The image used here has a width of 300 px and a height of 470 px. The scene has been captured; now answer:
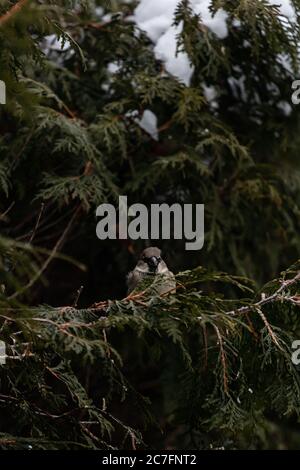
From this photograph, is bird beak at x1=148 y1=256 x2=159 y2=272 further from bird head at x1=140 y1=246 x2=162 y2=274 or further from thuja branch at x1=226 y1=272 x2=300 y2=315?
thuja branch at x1=226 y1=272 x2=300 y2=315

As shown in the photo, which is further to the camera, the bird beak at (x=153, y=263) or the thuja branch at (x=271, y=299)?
the bird beak at (x=153, y=263)

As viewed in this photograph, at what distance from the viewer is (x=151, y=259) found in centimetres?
364

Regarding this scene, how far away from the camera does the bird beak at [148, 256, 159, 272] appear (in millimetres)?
3613

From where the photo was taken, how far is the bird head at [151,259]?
143 inches

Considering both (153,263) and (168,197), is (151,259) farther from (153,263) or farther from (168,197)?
(168,197)

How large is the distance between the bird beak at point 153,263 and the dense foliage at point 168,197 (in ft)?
0.63

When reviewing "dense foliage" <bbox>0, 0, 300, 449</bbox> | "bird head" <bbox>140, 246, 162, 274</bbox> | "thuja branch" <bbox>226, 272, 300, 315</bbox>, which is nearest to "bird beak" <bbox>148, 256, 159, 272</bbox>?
"bird head" <bbox>140, 246, 162, 274</bbox>

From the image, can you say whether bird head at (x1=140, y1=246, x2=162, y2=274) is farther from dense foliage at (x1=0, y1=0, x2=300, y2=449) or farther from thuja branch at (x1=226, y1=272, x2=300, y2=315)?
thuja branch at (x1=226, y1=272, x2=300, y2=315)

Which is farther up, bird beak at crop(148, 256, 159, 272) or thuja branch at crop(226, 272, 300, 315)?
bird beak at crop(148, 256, 159, 272)

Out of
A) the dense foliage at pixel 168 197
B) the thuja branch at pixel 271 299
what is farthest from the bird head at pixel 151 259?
the thuja branch at pixel 271 299

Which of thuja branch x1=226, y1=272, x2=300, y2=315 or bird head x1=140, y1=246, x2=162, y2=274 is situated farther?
bird head x1=140, y1=246, x2=162, y2=274

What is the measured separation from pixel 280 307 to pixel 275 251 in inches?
69.0

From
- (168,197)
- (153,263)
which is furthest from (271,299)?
(168,197)

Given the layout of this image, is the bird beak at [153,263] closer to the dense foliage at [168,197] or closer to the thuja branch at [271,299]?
the dense foliage at [168,197]
